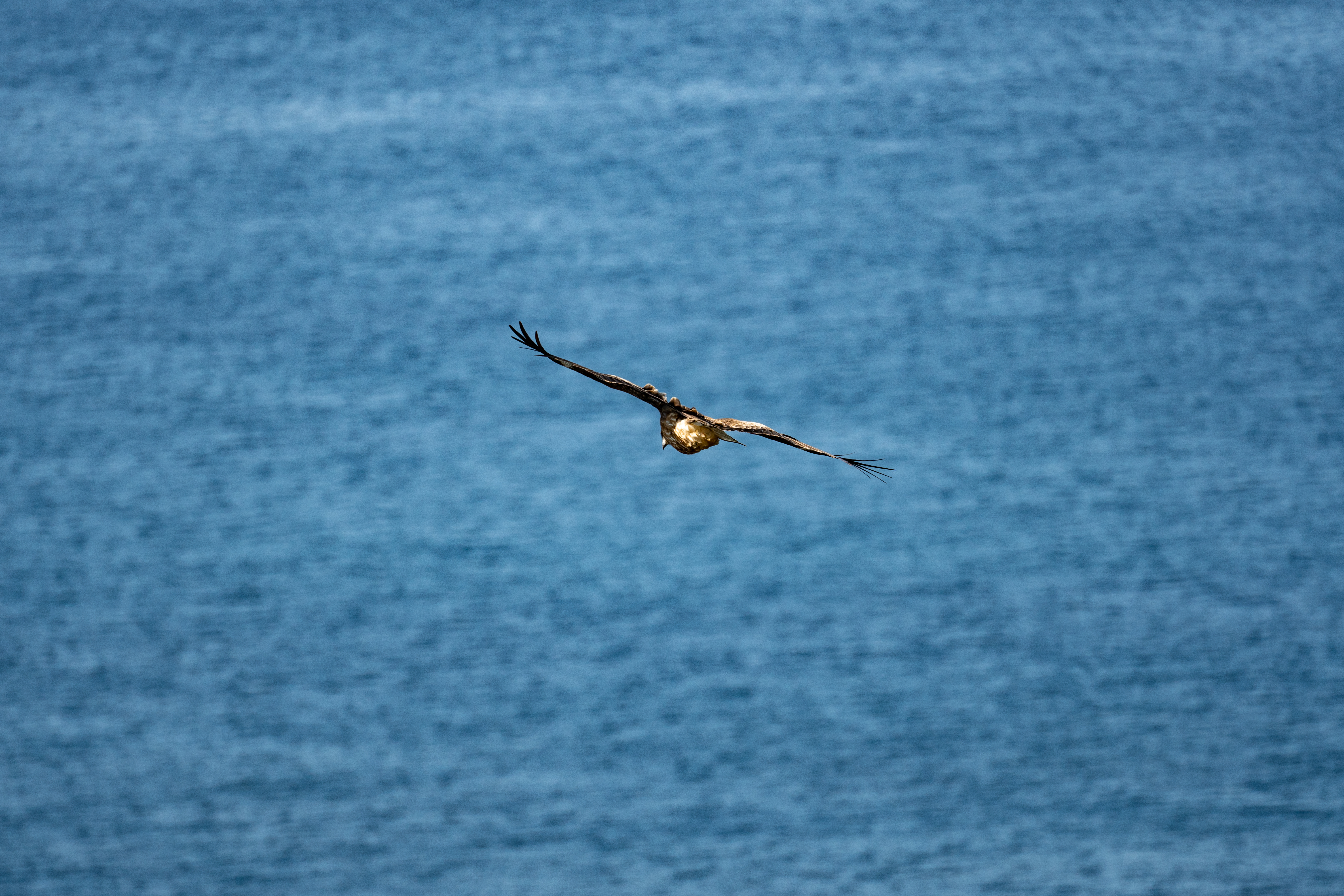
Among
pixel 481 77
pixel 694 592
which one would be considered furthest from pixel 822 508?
pixel 481 77

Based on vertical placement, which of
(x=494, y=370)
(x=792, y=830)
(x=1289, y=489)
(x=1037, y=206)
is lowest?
(x=792, y=830)

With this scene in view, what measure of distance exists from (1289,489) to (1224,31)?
4311 millimetres

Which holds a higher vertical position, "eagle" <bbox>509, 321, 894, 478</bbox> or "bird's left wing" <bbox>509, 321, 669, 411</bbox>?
"bird's left wing" <bbox>509, 321, 669, 411</bbox>

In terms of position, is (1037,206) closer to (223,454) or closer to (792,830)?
(792,830)

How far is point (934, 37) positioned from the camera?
41.8 ft

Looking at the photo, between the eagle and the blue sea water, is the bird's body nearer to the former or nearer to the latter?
the eagle

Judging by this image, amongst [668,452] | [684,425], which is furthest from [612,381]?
[668,452]

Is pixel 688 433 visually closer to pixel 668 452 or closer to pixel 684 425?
pixel 684 425

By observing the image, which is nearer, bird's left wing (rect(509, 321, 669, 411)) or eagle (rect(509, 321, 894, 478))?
bird's left wing (rect(509, 321, 669, 411))

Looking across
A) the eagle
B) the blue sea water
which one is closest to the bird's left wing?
the eagle

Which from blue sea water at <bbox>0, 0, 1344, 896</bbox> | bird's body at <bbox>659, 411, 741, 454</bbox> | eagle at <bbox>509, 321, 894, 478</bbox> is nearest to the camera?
eagle at <bbox>509, 321, 894, 478</bbox>

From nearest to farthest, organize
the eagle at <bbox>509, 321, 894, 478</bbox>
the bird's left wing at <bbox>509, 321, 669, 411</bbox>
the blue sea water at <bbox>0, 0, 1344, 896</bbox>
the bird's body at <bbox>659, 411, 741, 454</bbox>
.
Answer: the bird's left wing at <bbox>509, 321, 669, 411</bbox> → the eagle at <bbox>509, 321, 894, 478</bbox> → the bird's body at <bbox>659, 411, 741, 454</bbox> → the blue sea water at <bbox>0, 0, 1344, 896</bbox>

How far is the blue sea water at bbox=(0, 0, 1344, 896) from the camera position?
10719 mm

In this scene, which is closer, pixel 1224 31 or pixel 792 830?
pixel 792 830
